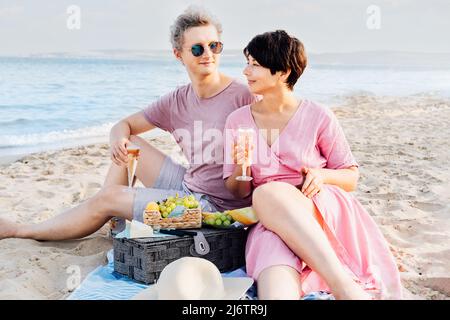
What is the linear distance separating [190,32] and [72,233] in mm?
1494

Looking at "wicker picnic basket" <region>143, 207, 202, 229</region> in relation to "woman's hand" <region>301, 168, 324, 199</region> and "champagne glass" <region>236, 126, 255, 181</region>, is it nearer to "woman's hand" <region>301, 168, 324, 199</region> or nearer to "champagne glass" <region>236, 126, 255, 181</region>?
"champagne glass" <region>236, 126, 255, 181</region>

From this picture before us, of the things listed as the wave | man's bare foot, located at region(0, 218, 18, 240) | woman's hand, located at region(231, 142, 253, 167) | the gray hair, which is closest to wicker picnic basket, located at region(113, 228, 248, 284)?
woman's hand, located at region(231, 142, 253, 167)

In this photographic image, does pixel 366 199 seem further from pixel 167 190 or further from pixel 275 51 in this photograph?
pixel 275 51

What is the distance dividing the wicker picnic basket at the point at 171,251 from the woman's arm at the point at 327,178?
517 mm

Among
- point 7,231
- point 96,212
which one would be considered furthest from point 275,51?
point 7,231

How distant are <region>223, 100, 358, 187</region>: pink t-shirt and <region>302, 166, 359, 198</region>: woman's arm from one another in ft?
0.20

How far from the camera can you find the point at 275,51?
336 cm

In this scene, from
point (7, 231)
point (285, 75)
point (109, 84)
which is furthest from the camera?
point (109, 84)

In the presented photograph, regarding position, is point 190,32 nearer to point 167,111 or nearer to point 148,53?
point 167,111

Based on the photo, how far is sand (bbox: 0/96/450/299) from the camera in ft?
11.6

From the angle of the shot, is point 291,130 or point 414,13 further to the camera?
point 414,13

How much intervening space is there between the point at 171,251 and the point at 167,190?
63 centimetres

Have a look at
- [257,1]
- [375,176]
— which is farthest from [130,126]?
[257,1]

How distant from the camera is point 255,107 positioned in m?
3.57
